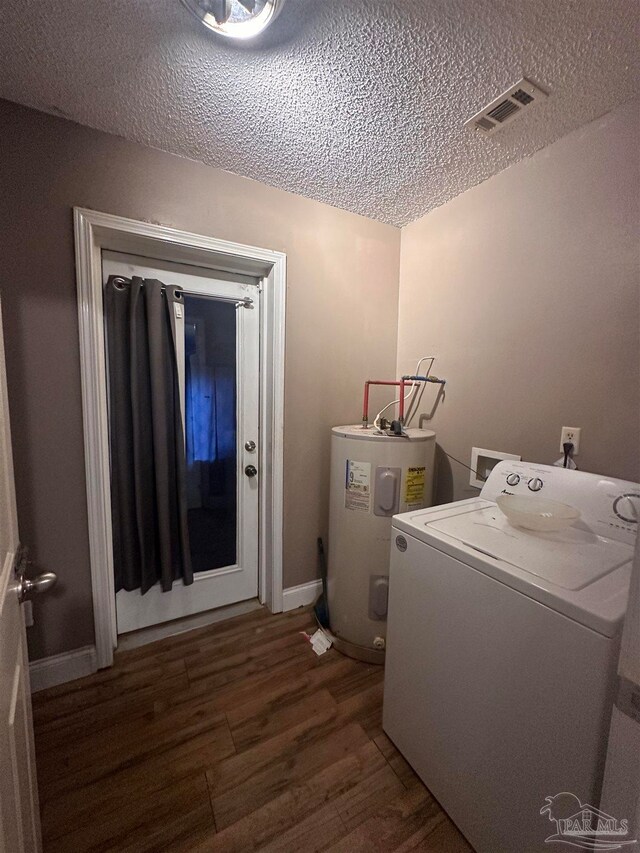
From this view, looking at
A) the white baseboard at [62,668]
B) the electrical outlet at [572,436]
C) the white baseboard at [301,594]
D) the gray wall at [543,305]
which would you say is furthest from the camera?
the white baseboard at [301,594]

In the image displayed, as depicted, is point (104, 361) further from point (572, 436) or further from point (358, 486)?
point (572, 436)

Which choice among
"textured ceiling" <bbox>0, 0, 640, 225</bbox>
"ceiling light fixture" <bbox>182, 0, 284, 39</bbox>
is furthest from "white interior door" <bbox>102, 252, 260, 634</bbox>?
"ceiling light fixture" <bbox>182, 0, 284, 39</bbox>

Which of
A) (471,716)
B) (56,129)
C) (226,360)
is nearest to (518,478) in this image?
(471,716)

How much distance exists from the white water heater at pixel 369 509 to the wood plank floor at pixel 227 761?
20 cm

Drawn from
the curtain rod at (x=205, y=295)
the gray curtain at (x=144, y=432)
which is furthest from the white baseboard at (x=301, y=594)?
the curtain rod at (x=205, y=295)

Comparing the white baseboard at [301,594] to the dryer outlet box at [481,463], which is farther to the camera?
the white baseboard at [301,594]

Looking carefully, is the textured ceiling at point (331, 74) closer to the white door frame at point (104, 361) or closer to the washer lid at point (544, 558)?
the white door frame at point (104, 361)

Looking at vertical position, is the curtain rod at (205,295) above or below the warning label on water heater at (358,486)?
above

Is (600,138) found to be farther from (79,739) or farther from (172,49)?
(79,739)

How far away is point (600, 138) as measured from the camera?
3.88 feet

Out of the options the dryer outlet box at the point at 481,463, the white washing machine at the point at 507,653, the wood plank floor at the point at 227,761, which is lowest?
the wood plank floor at the point at 227,761

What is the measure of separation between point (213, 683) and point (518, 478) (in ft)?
5.37

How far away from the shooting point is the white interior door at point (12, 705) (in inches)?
21.4

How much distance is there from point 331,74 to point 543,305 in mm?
1184
